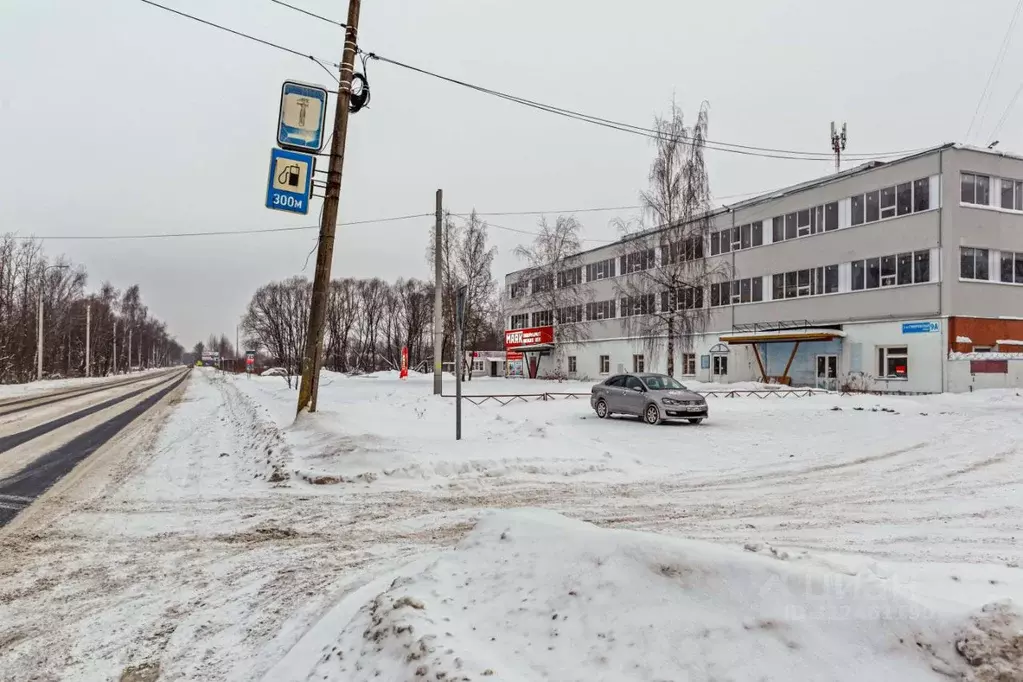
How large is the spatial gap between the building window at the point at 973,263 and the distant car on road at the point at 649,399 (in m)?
19.0

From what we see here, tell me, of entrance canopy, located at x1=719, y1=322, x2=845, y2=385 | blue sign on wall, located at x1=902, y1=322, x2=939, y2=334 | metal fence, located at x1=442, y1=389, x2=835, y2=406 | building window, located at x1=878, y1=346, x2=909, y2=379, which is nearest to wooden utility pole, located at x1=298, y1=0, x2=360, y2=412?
metal fence, located at x1=442, y1=389, x2=835, y2=406

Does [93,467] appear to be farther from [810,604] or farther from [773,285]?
[773,285]

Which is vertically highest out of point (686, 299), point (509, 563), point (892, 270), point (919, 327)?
point (892, 270)

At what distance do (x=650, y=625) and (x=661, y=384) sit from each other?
16.6 metres

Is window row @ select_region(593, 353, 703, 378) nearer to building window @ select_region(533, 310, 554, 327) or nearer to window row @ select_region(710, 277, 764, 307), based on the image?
building window @ select_region(533, 310, 554, 327)

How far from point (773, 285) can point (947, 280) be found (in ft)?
32.4

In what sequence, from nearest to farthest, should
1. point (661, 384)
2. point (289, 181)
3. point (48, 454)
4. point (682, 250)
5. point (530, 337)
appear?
1. point (48, 454)
2. point (289, 181)
3. point (661, 384)
4. point (682, 250)
5. point (530, 337)

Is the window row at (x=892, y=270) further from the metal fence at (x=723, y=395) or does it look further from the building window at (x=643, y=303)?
the building window at (x=643, y=303)

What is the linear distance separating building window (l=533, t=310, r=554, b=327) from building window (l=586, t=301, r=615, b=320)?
3.31 m

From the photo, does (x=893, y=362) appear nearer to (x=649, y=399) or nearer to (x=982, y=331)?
(x=982, y=331)

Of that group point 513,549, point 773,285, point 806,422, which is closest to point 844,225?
point 773,285

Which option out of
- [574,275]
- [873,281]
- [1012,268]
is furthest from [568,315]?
[1012,268]

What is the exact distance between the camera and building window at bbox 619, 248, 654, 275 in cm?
3684

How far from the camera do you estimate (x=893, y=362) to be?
30.0 m
